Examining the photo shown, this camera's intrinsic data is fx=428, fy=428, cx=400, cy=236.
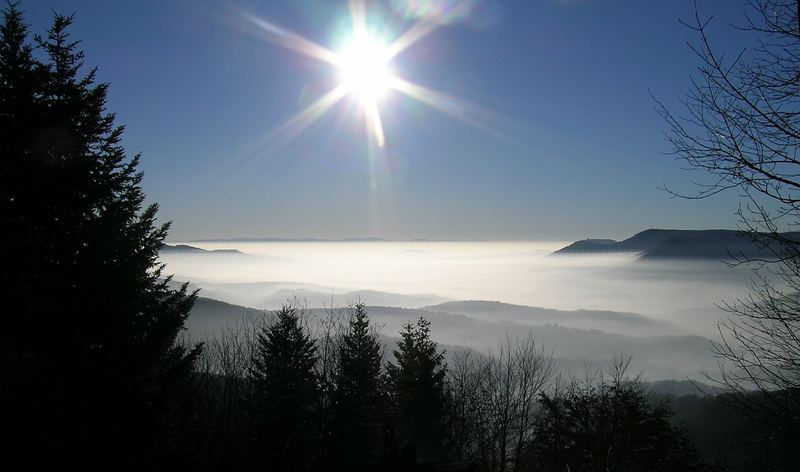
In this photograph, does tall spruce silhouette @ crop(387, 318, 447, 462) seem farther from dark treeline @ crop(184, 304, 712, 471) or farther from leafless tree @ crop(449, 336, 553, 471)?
leafless tree @ crop(449, 336, 553, 471)

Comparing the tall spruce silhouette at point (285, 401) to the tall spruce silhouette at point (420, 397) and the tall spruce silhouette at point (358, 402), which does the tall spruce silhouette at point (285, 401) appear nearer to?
the tall spruce silhouette at point (358, 402)

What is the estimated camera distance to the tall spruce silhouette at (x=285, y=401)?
64.6 feet

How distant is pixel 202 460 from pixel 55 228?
7680mm

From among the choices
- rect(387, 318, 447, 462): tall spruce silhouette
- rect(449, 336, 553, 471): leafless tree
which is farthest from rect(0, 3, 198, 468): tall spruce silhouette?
rect(387, 318, 447, 462): tall spruce silhouette

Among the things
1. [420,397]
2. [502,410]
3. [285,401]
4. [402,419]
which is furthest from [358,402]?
[502,410]

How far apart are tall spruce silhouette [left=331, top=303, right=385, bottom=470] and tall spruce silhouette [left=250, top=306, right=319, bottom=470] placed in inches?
68.0

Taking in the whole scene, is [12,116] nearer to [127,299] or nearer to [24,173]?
[24,173]

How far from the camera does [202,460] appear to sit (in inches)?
492

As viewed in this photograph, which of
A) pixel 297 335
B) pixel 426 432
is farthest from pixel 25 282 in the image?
pixel 426 432

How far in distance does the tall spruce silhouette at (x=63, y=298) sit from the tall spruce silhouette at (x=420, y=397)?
20.8m

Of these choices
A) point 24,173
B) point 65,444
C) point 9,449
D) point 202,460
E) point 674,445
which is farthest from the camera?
point 674,445

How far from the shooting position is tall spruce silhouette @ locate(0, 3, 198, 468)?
7832mm

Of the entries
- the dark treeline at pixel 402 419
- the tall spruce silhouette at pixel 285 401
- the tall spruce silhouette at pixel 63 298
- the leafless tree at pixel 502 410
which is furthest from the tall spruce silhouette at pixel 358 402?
the tall spruce silhouette at pixel 63 298

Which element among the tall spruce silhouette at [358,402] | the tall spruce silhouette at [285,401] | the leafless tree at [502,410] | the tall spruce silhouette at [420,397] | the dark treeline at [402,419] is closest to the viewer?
the tall spruce silhouette at [285,401]
